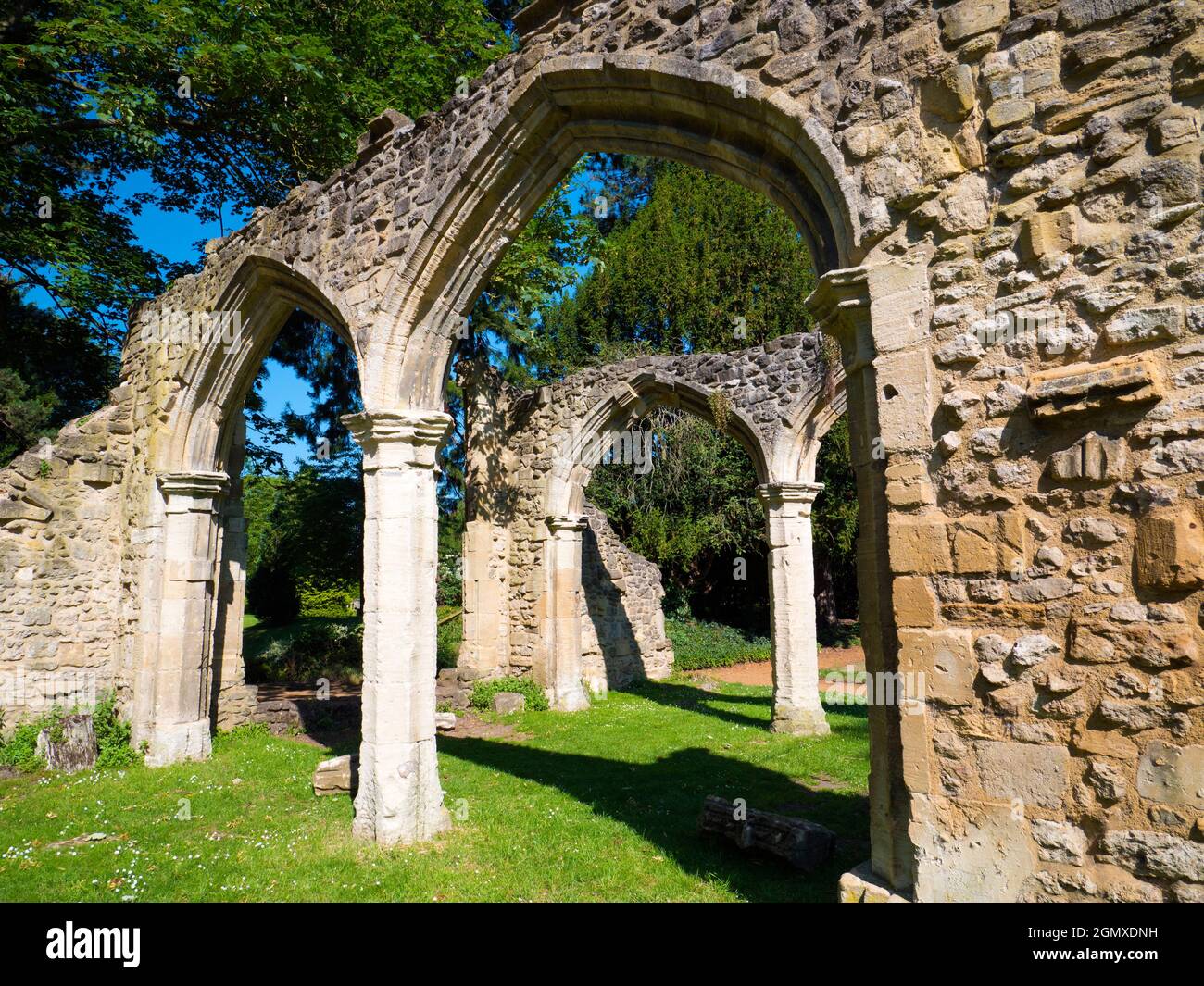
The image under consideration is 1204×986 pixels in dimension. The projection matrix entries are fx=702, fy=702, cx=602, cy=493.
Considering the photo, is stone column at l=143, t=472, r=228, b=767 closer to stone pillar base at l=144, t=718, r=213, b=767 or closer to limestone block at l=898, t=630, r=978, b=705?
stone pillar base at l=144, t=718, r=213, b=767

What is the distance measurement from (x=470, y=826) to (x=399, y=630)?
1557 millimetres

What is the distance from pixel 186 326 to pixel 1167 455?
869 centimetres

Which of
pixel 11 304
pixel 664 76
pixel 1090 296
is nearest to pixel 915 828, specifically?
pixel 1090 296

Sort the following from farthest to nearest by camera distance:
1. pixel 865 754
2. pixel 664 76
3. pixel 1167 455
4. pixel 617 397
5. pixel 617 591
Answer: pixel 617 591 → pixel 617 397 → pixel 865 754 → pixel 664 76 → pixel 1167 455

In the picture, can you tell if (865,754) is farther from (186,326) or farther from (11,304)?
(11,304)

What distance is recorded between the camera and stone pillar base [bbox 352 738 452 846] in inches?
193

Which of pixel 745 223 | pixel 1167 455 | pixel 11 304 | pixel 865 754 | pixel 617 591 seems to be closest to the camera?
pixel 1167 455

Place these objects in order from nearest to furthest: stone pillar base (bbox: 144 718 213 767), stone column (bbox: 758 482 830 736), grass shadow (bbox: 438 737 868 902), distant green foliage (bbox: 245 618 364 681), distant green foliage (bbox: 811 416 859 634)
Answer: grass shadow (bbox: 438 737 868 902), stone pillar base (bbox: 144 718 213 767), stone column (bbox: 758 482 830 736), distant green foliage (bbox: 245 618 364 681), distant green foliage (bbox: 811 416 859 634)

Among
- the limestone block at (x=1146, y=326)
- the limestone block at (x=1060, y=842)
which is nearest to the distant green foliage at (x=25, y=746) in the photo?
the limestone block at (x=1060, y=842)

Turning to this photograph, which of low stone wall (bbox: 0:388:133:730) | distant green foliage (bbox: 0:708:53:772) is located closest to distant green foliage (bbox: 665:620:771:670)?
low stone wall (bbox: 0:388:133:730)

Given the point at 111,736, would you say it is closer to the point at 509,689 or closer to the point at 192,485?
the point at 192,485

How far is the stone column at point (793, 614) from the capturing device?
29.2 ft

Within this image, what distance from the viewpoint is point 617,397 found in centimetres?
1095

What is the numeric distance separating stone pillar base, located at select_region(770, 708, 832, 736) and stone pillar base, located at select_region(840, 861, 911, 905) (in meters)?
5.97
